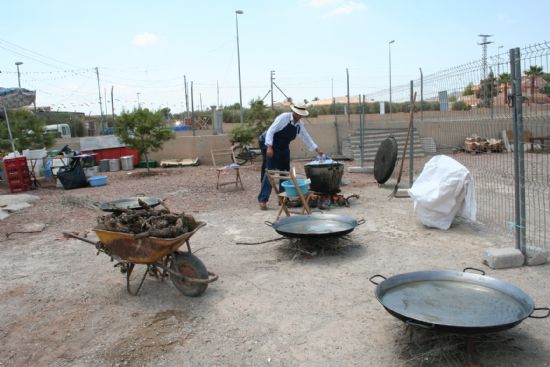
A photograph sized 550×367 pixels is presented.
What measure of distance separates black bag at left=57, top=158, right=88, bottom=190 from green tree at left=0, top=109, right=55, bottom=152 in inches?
92.7

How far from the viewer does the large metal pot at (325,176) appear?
7.40m

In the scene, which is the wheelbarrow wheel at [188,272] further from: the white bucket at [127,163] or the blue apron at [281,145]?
the white bucket at [127,163]

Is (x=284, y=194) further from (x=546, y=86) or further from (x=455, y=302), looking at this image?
(x=455, y=302)

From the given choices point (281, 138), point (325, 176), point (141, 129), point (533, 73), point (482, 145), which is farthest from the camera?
point (482, 145)

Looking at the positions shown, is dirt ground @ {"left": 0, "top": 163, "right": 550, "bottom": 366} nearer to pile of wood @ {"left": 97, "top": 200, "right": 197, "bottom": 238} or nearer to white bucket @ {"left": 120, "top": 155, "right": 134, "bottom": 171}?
pile of wood @ {"left": 97, "top": 200, "right": 197, "bottom": 238}

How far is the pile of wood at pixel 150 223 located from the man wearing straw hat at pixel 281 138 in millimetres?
3095

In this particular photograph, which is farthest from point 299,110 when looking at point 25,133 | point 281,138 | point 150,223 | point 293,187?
point 25,133

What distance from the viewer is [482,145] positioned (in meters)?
14.9

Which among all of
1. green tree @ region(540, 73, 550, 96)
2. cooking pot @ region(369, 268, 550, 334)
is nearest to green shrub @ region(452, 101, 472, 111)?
green tree @ region(540, 73, 550, 96)

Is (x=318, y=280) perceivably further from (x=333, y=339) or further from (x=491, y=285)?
(x=491, y=285)

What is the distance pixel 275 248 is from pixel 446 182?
2.23 meters

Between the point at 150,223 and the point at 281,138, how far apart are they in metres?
3.61

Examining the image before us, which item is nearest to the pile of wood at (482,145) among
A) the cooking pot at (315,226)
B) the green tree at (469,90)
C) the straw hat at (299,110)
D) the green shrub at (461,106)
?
the green shrub at (461,106)

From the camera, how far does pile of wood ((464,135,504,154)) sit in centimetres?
1469
